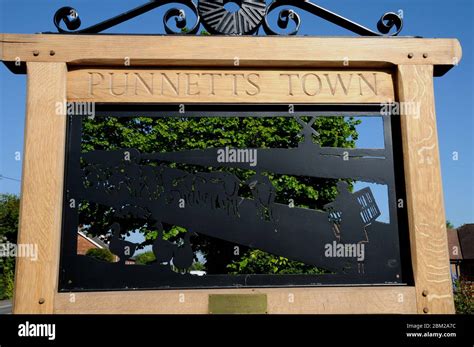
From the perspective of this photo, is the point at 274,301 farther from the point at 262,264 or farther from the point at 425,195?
the point at 262,264

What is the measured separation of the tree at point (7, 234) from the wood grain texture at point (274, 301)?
2471cm

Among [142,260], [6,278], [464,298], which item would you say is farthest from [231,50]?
[6,278]

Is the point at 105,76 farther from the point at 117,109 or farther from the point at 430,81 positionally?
the point at 430,81

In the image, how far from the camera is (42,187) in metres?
2.72

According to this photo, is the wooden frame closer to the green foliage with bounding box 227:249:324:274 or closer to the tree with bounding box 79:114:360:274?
the tree with bounding box 79:114:360:274

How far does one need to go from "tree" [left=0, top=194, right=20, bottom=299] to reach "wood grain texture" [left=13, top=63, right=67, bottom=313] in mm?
24412

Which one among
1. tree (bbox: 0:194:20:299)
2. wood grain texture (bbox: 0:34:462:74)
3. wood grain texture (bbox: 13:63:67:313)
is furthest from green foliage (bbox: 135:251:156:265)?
tree (bbox: 0:194:20:299)

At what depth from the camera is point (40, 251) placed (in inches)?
104

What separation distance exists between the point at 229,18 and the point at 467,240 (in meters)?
36.4

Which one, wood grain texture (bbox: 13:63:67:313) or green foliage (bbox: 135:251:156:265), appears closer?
wood grain texture (bbox: 13:63:67:313)

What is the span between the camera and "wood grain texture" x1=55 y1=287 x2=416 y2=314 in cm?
260

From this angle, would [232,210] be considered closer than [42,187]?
No
